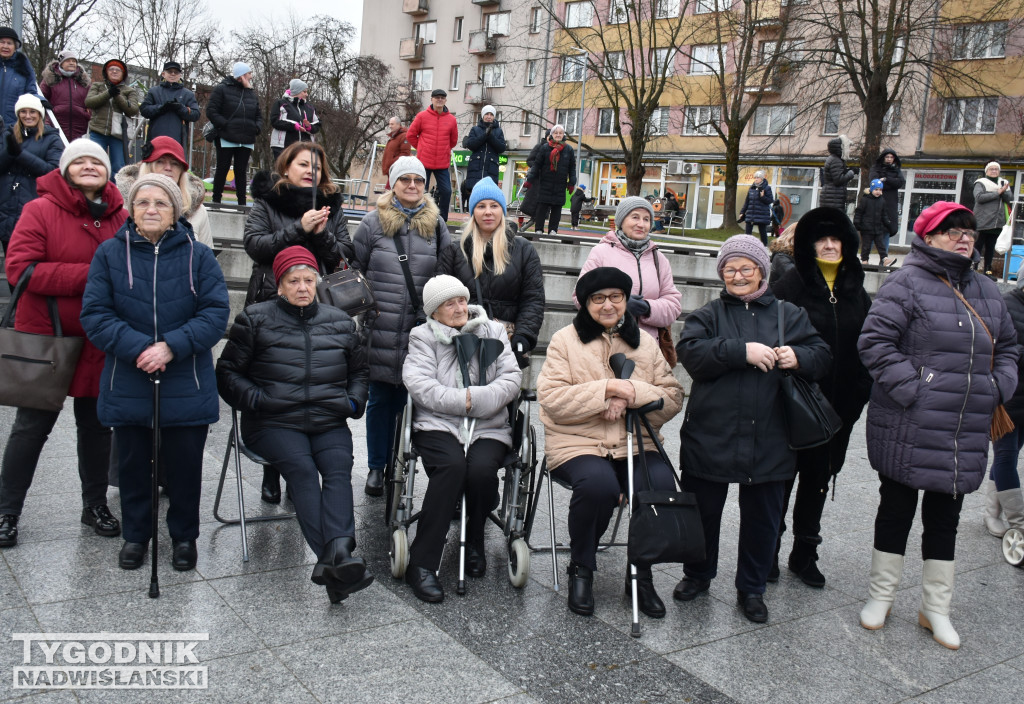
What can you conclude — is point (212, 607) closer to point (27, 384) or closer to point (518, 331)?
point (27, 384)

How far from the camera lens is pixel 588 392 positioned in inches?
178

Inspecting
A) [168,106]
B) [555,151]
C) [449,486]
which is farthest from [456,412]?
[555,151]

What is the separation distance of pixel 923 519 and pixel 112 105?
→ 10191 mm

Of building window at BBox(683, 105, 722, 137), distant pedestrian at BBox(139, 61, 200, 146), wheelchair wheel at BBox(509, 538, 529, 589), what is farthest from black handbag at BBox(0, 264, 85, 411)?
building window at BBox(683, 105, 722, 137)

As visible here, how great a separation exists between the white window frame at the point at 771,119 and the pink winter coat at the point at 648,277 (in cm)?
3731

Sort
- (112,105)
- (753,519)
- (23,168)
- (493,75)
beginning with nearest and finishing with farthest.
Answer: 1. (753,519)
2. (23,168)
3. (112,105)
4. (493,75)

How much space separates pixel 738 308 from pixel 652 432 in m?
0.77

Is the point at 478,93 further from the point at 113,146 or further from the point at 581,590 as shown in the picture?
the point at 581,590

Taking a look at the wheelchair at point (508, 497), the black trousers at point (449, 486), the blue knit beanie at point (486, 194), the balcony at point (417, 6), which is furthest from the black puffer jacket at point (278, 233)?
the balcony at point (417, 6)

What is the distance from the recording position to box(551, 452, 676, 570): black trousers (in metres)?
4.41

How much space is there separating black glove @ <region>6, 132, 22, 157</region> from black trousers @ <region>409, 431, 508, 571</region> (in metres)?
5.24

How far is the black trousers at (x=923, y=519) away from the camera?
14.4 feet

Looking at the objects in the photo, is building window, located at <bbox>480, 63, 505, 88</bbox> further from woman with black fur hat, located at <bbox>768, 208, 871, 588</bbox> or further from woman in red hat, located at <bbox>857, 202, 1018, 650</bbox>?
woman in red hat, located at <bbox>857, 202, 1018, 650</bbox>

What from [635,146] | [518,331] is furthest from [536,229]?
[635,146]
